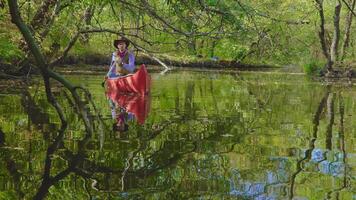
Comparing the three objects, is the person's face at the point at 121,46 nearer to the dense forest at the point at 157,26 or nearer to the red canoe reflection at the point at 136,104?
the dense forest at the point at 157,26

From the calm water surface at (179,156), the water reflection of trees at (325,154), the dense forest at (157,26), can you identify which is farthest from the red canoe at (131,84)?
the water reflection of trees at (325,154)

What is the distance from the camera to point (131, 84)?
1223cm

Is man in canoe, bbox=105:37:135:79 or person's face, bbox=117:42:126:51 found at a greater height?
person's face, bbox=117:42:126:51

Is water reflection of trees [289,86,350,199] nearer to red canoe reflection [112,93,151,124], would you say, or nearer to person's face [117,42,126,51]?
red canoe reflection [112,93,151,124]

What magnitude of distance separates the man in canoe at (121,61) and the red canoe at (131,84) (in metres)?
0.45

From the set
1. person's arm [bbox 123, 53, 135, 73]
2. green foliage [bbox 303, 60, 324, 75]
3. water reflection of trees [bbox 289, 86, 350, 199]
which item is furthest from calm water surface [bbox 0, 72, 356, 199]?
green foliage [bbox 303, 60, 324, 75]

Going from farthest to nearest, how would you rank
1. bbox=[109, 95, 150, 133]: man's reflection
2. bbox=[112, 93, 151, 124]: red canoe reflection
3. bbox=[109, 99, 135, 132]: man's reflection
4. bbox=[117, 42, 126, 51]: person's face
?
bbox=[117, 42, 126, 51]: person's face, bbox=[112, 93, 151, 124]: red canoe reflection, bbox=[109, 95, 150, 133]: man's reflection, bbox=[109, 99, 135, 132]: man's reflection

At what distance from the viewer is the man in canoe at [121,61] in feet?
42.5

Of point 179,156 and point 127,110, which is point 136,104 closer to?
point 127,110

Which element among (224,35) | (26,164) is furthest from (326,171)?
(26,164)

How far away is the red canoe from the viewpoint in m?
11.8

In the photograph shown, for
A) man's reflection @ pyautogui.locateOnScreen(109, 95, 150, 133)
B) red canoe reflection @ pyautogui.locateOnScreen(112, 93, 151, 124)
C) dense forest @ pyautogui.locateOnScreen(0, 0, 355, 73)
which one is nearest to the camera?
dense forest @ pyautogui.locateOnScreen(0, 0, 355, 73)

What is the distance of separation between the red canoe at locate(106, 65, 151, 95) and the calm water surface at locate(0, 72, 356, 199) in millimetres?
2477

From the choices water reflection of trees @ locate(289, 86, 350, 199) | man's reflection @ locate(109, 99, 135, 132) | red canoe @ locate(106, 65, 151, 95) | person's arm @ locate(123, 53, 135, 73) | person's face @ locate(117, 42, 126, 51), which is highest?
person's face @ locate(117, 42, 126, 51)
